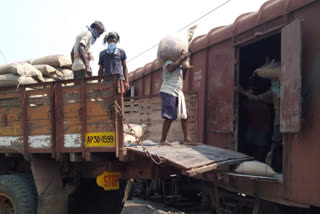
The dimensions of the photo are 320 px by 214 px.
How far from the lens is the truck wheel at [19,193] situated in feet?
12.7

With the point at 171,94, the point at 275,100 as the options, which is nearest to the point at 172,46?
the point at 171,94

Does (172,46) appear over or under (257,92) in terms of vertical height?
over

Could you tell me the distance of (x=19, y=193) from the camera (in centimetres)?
393

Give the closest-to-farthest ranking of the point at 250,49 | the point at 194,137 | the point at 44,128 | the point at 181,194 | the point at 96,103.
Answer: the point at 96,103 < the point at 44,128 < the point at 194,137 < the point at 250,49 < the point at 181,194

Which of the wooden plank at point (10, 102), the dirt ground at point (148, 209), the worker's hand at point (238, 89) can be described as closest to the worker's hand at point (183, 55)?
the worker's hand at point (238, 89)

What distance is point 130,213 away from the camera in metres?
6.25

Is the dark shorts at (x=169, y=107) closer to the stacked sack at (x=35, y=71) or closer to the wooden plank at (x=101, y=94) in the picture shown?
the wooden plank at (x=101, y=94)

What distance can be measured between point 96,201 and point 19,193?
1290mm

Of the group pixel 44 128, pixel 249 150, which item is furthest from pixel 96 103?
pixel 249 150

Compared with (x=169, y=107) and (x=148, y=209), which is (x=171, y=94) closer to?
(x=169, y=107)

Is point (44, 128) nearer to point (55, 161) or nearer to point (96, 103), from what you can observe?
point (55, 161)

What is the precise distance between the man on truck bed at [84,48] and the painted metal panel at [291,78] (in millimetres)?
2773

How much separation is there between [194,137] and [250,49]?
6.33 ft

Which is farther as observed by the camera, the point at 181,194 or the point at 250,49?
the point at 181,194
